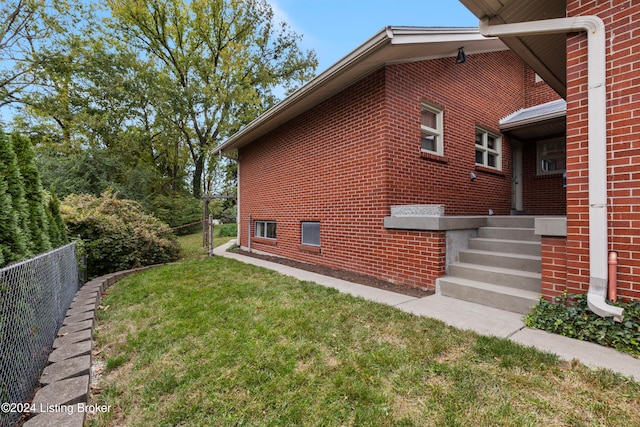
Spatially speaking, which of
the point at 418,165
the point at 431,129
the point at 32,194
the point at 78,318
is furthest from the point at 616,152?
the point at 32,194

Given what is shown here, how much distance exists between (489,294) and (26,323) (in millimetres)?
4713

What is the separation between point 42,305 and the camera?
273cm

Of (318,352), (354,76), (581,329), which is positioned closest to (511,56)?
(354,76)

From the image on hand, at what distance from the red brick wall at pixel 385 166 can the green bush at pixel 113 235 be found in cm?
308

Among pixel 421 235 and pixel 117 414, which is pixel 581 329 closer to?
pixel 421 235

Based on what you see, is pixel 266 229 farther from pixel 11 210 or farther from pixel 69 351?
pixel 69 351

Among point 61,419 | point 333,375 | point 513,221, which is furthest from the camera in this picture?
point 513,221

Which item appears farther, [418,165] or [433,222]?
[418,165]

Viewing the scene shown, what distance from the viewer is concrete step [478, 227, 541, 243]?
4254 millimetres

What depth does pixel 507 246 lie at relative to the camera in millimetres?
4262

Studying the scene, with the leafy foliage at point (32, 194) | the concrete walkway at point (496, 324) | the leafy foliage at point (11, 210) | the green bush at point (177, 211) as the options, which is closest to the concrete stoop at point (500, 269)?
the concrete walkway at point (496, 324)

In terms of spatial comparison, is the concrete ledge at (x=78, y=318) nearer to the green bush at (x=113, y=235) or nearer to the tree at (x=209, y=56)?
the green bush at (x=113, y=235)

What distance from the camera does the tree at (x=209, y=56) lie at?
670 inches

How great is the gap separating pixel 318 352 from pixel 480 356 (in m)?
1.38
